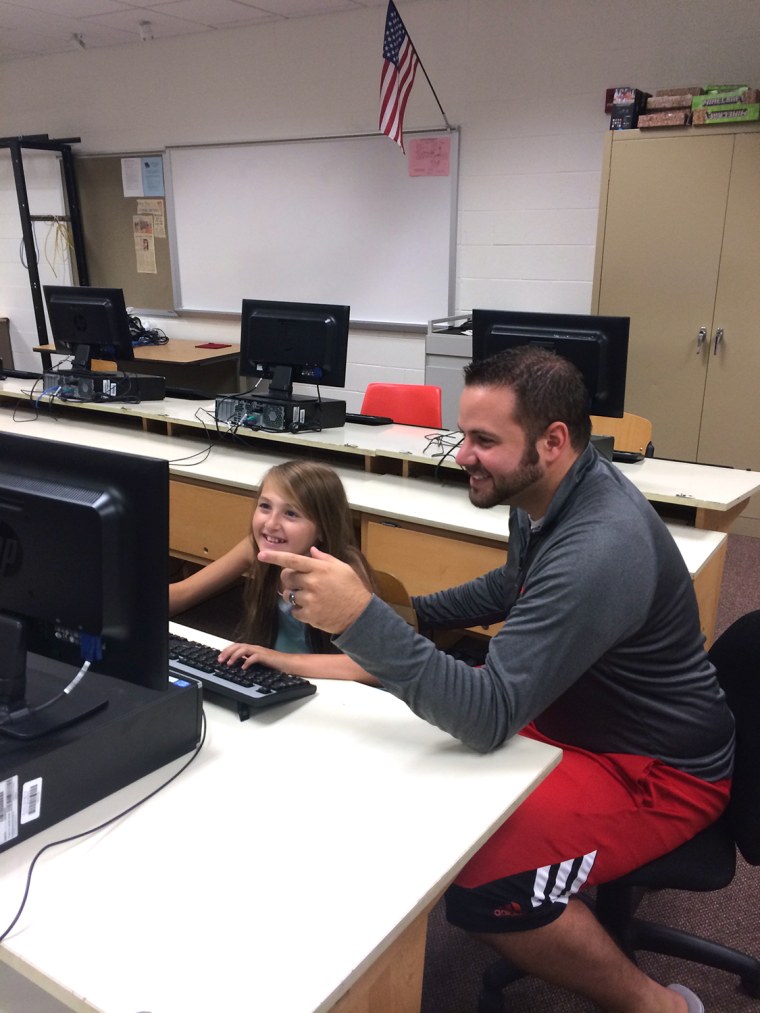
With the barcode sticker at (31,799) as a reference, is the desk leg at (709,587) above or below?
below

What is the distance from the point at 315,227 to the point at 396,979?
483cm

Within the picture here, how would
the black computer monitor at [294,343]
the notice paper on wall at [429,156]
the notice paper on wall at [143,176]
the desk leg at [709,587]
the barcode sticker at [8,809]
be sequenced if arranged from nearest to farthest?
the barcode sticker at [8,809]
the desk leg at [709,587]
the black computer monitor at [294,343]
the notice paper on wall at [429,156]
the notice paper on wall at [143,176]

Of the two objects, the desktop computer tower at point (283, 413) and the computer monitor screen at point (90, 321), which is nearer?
the desktop computer tower at point (283, 413)

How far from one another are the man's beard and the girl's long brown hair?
0.49 m

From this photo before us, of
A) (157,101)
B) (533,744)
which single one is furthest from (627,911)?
(157,101)

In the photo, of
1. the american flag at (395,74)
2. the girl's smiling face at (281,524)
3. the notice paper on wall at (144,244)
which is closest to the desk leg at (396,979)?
the girl's smiling face at (281,524)

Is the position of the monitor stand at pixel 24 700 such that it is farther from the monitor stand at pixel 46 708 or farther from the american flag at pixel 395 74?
the american flag at pixel 395 74

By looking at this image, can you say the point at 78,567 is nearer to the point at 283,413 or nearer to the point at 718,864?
the point at 718,864

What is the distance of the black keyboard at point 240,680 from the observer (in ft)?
4.06

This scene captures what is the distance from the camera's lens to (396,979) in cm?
95

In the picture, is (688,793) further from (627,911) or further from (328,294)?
(328,294)

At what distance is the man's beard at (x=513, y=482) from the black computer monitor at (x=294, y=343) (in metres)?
1.60

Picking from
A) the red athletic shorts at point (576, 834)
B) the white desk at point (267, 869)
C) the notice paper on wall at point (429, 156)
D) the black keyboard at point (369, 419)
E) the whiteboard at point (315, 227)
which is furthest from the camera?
the whiteboard at point (315, 227)

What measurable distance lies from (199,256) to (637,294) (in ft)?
10.6
